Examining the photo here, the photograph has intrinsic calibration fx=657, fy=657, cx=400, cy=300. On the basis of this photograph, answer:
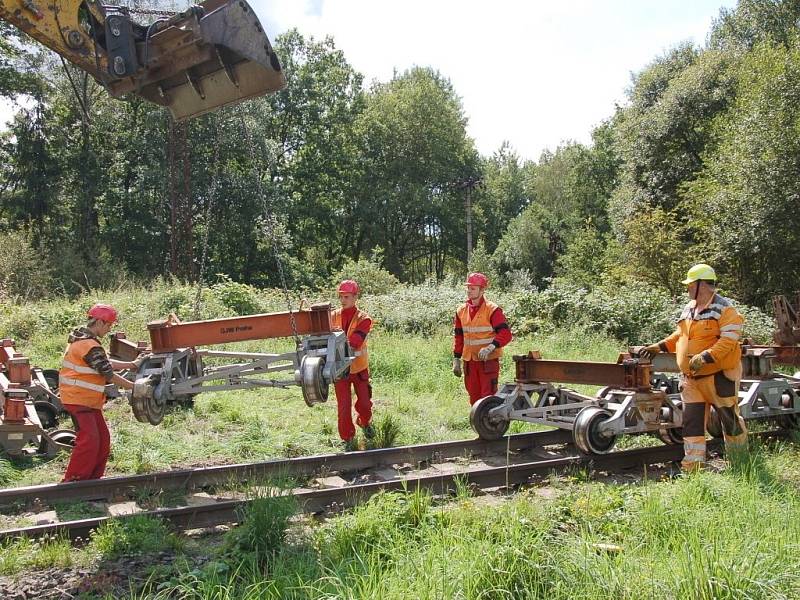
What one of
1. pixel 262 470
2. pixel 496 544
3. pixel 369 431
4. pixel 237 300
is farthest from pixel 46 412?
pixel 237 300

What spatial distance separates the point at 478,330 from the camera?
797cm

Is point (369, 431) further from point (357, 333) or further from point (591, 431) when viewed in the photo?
point (591, 431)

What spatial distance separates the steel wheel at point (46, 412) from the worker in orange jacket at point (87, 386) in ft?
7.31

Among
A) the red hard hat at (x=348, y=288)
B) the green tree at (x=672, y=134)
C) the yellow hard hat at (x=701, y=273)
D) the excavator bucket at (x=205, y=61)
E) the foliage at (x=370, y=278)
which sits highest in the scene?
the green tree at (x=672, y=134)

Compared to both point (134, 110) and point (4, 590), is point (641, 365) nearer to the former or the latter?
point (4, 590)

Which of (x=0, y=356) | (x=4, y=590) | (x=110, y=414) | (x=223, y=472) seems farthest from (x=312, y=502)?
(x=0, y=356)

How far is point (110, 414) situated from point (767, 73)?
2284cm

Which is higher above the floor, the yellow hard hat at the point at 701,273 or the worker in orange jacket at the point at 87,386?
the yellow hard hat at the point at 701,273

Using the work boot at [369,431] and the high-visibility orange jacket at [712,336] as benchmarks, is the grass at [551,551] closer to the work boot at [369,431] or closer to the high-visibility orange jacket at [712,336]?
the high-visibility orange jacket at [712,336]

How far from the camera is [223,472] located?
A: 6379 mm

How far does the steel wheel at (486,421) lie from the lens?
732cm

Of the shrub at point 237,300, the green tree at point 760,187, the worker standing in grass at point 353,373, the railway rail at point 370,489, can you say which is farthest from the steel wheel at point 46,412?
the green tree at point 760,187

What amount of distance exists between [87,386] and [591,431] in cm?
488

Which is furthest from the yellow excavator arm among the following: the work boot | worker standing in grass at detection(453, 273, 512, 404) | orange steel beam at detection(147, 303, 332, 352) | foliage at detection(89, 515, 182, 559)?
the work boot
